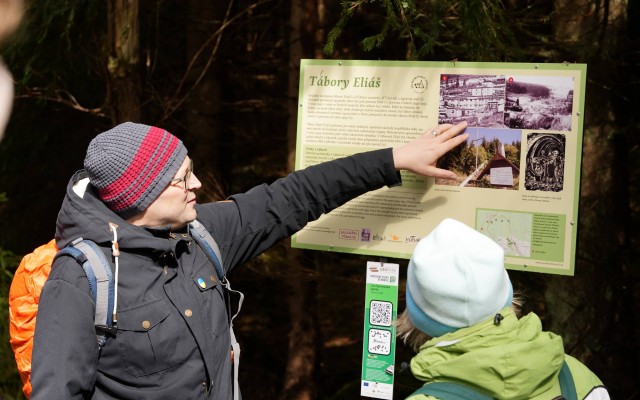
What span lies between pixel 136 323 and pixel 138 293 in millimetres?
113

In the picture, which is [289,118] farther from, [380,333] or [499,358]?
[499,358]

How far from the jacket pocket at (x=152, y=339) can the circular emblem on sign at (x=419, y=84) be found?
Answer: 4.99ft

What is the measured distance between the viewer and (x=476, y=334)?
7.16ft

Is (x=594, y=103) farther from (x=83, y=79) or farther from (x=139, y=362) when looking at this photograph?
(x=83, y=79)

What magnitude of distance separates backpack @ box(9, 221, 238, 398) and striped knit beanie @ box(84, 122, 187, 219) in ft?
0.77

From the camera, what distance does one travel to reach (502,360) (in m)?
2.09

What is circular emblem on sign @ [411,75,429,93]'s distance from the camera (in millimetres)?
3424

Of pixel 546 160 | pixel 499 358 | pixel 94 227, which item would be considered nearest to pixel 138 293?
pixel 94 227

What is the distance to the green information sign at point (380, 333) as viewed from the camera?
11.3ft

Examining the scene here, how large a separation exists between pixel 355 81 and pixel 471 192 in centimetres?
79

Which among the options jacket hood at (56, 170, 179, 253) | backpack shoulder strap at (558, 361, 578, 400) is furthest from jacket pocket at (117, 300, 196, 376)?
backpack shoulder strap at (558, 361, 578, 400)

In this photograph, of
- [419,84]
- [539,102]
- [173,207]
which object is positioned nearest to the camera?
[173,207]

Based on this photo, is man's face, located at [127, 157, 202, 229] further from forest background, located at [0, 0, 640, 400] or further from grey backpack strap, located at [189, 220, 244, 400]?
forest background, located at [0, 0, 640, 400]

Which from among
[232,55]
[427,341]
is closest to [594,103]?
[427,341]
